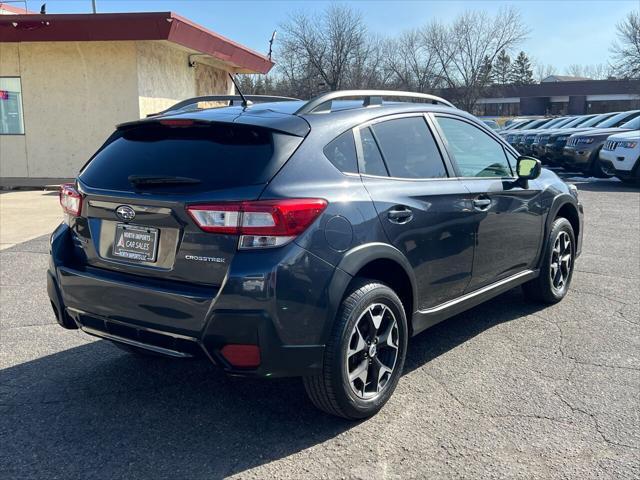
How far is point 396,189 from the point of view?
3.63 m

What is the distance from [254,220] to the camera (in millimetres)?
2904

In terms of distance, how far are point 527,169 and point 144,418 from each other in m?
3.32

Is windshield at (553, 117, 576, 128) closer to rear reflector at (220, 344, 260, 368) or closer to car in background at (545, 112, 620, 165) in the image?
car in background at (545, 112, 620, 165)

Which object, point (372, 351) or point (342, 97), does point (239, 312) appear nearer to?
point (372, 351)

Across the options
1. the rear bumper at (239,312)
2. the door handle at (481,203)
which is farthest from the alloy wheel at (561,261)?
the rear bumper at (239,312)

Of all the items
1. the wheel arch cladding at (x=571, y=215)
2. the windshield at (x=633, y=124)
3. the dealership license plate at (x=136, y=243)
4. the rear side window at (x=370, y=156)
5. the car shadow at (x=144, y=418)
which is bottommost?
the car shadow at (x=144, y=418)

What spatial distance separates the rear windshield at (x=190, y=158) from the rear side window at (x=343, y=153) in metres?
0.24

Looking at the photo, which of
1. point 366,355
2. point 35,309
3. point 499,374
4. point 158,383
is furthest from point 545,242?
point 35,309

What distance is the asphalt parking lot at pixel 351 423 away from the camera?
2.99m

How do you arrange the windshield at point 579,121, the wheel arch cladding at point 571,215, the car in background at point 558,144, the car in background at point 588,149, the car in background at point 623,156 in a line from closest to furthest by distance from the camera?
the wheel arch cladding at point 571,215 → the car in background at point 623,156 → the car in background at point 588,149 → the car in background at point 558,144 → the windshield at point 579,121

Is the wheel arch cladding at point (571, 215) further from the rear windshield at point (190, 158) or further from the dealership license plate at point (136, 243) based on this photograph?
the dealership license plate at point (136, 243)

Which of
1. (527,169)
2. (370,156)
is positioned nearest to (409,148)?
(370,156)

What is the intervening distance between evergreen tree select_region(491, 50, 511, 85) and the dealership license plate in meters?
60.0

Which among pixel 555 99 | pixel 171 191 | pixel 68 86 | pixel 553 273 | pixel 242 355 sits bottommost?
pixel 553 273
